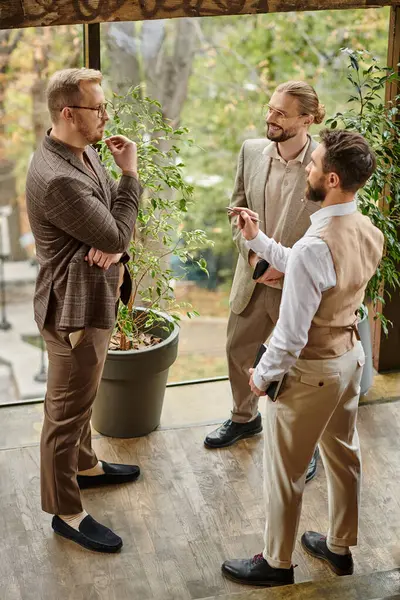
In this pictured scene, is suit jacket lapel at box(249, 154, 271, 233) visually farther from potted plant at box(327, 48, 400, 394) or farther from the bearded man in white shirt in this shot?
the bearded man in white shirt

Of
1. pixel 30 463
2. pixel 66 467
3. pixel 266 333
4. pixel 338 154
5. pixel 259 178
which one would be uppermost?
pixel 338 154

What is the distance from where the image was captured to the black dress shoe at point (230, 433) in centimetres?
408

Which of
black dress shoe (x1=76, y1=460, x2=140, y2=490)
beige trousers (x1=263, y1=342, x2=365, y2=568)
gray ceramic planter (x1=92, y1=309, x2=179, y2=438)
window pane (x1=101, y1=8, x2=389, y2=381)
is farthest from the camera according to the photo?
window pane (x1=101, y1=8, x2=389, y2=381)

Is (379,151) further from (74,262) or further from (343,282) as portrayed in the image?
(74,262)

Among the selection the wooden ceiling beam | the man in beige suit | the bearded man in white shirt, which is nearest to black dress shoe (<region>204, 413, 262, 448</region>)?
the man in beige suit

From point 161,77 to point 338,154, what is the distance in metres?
2.62

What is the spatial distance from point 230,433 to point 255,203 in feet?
3.60

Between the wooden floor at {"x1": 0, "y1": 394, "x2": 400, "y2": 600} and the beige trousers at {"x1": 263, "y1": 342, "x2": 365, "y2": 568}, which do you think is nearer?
the beige trousers at {"x1": 263, "y1": 342, "x2": 365, "y2": 568}

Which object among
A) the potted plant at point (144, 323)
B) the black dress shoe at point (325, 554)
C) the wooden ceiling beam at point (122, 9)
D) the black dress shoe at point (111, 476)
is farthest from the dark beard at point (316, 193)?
the black dress shoe at point (111, 476)

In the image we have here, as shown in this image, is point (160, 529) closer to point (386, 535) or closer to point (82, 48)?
point (386, 535)

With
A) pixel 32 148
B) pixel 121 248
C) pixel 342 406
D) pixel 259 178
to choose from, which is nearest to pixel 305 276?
pixel 342 406

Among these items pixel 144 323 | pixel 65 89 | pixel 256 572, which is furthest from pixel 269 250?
pixel 144 323

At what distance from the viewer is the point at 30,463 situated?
12.9 ft

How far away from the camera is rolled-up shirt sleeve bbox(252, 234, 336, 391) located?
2.67m
